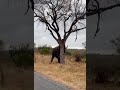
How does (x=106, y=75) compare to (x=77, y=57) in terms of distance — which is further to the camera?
(x=77, y=57)

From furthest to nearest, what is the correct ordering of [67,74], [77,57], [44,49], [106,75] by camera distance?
[44,49] → [77,57] → [67,74] → [106,75]

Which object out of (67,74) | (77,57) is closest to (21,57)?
(67,74)

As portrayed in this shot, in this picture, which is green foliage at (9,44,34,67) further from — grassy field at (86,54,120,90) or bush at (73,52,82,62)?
bush at (73,52,82,62)

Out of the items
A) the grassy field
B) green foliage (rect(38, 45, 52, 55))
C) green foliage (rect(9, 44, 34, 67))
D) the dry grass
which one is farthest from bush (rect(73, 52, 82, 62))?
green foliage (rect(9, 44, 34, 67))

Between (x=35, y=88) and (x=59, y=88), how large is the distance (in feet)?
3.45

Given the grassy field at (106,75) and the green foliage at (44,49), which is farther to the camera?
the green foliage at (44,49)

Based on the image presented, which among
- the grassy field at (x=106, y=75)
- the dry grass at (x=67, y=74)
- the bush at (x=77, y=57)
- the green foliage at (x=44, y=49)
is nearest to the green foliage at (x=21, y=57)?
the dry grass at (x=67, y=74)

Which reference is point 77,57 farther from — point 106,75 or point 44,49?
point 106,75

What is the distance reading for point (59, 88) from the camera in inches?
592

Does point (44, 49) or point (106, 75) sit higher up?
point (44, 49)

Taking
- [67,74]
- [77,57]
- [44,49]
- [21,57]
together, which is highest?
[21,57]

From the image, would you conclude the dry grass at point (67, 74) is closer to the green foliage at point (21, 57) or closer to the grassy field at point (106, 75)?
the grassy field at point (106, 75)

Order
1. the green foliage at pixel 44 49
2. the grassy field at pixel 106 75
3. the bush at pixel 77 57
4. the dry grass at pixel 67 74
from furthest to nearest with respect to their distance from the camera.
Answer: the green foliage at pixel 44 49 < the bush at pixel 77 57 < the dry grass at pixel 67 74 < the grassy field at pixel 106 75

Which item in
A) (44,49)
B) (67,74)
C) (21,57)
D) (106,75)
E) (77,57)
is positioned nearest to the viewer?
(21,57)
